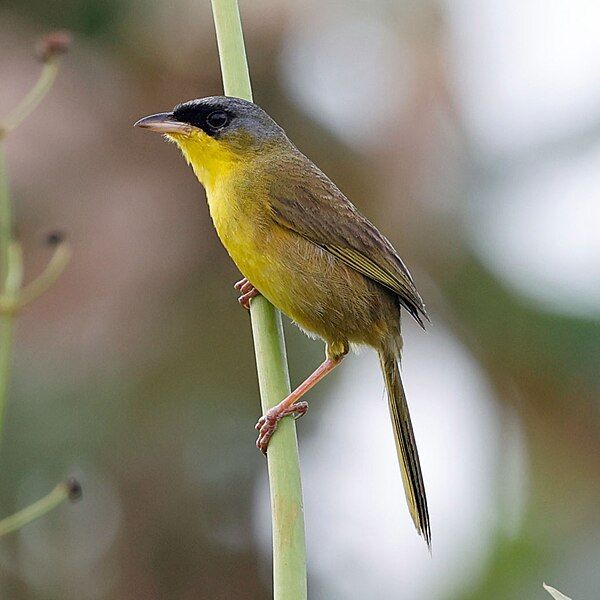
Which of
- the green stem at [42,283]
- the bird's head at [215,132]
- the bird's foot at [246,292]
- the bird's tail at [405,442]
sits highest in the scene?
the bird's head at [215,132]

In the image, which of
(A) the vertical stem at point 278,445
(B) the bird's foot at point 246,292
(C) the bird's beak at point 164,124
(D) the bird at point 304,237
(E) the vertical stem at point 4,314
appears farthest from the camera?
(D) the bird at point 304,237

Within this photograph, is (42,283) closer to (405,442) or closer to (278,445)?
(278,445)

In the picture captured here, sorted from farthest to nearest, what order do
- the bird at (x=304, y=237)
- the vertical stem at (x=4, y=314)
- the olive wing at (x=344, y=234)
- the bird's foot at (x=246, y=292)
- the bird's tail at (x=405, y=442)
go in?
the olive wing at (x=344, y=234) < the bird at (x=304, y=237) < the bird's foot at (x=246, y=292) < the bird's tail at (x=405, y=442) < the vertical stem at (x=4, y=314)

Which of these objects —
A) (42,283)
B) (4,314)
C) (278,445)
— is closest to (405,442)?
(278,445)

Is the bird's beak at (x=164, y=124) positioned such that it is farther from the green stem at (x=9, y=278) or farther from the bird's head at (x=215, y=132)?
the green stem at (x=9, y=278)

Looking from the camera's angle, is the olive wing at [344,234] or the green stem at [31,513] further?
the olive wing at [344,234]

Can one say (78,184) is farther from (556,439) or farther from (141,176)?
(556,439)

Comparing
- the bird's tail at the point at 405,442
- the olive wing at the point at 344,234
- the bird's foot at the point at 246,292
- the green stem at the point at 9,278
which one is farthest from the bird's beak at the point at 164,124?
the green stem at the point at 9,278
